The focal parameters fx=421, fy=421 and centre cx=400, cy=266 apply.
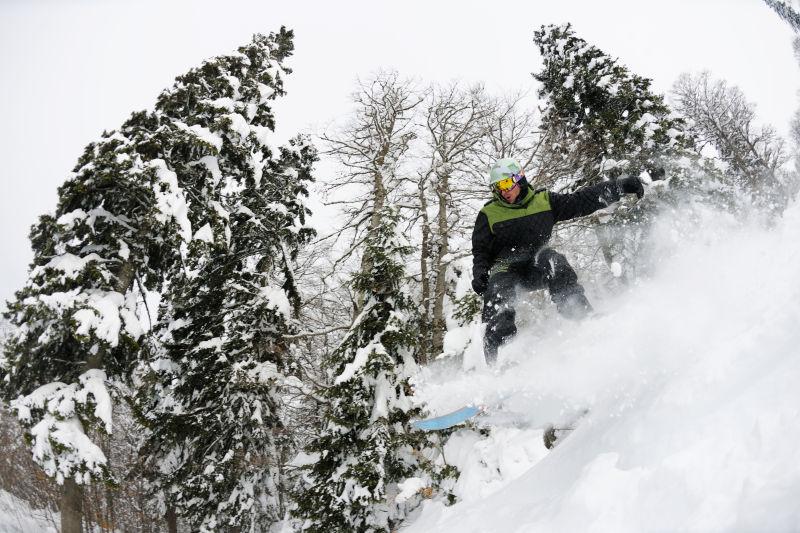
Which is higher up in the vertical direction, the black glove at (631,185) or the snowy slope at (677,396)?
the black glove at (631,185)

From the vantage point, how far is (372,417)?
23.0 ft

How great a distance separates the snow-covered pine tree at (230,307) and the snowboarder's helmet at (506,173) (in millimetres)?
5852

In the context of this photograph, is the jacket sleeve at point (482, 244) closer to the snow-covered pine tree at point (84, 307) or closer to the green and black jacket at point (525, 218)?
the green and black jacket at point (525, 218)

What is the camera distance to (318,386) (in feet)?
31.4

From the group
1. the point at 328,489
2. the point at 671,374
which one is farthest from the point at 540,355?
the point at 328,489

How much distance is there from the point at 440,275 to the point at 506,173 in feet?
22.1

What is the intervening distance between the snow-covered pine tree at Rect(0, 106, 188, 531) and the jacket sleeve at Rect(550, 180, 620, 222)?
6.08m

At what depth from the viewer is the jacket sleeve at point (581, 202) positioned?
4.62 m

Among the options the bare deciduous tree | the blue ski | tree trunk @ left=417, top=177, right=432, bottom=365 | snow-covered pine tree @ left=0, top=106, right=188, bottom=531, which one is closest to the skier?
the blue ski

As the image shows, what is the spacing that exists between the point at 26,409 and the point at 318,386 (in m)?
5.00

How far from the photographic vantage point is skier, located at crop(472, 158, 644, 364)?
458cm

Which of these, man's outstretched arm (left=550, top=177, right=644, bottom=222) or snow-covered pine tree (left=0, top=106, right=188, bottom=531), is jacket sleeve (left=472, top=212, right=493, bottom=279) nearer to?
man's outstretched arm (left=550, top=177, right=644, bottom=222)

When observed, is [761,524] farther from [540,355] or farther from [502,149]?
[502,149]

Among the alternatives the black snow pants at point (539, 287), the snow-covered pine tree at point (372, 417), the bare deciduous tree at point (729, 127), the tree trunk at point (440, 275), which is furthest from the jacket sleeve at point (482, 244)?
the bare deciduous tree at point (729, 127)
